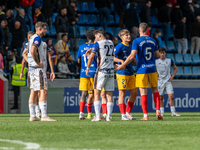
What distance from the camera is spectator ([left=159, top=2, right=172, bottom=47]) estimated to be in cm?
2066

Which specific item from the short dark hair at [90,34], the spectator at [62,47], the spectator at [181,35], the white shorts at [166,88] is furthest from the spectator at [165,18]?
the short dark hair at [90,34]

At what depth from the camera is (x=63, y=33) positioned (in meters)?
17.8

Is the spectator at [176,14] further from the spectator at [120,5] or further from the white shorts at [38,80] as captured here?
the white shorts at [38,80]

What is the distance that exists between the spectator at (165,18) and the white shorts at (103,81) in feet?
42.1

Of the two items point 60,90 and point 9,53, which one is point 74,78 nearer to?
point 60,90

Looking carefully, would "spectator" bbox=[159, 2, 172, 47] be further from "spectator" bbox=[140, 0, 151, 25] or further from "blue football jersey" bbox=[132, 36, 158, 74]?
"blue football jersey" bbox=[132, 36, 158, 74]

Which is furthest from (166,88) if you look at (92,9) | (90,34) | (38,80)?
(92,9)

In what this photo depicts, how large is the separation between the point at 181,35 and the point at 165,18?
1.17 m

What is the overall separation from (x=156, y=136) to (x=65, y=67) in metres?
10.6

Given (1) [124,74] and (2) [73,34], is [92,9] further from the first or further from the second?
(1) [124,74]

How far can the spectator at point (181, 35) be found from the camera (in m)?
20.5

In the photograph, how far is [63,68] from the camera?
15.9 m

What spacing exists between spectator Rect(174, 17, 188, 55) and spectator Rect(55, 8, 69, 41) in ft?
19.4

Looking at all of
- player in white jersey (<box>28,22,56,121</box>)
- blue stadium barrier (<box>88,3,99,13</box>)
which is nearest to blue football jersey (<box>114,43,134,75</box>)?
player in white jersey (<box>28,22,56,121</box>)
